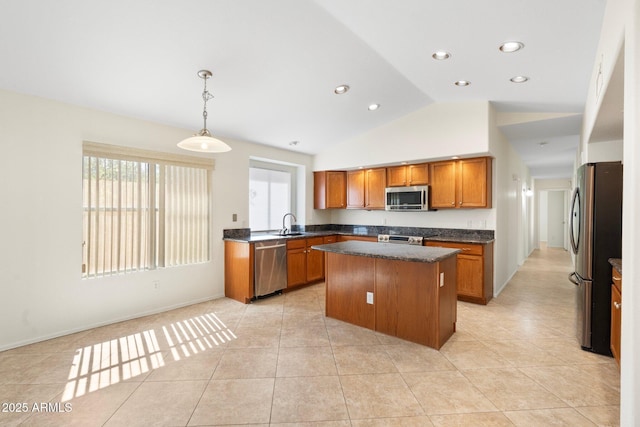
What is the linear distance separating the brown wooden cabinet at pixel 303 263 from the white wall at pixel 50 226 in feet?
6.36

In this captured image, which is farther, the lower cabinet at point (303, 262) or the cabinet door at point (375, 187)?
the cabinet door at point (375, 187)

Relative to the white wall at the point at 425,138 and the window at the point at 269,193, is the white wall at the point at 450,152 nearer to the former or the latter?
the white wall at the point at 425,138

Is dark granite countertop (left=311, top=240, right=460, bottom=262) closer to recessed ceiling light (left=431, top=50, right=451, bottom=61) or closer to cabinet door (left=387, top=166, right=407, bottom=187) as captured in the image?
recessed ceiling light (left=431, top=50, right=451, bottom=61)

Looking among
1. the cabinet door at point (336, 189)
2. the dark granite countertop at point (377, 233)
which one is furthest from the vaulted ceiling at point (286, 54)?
the cabinet door at point (336, 189)

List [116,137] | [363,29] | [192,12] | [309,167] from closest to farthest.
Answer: [192,12] → [363,29] → [116,137] → [309,167]

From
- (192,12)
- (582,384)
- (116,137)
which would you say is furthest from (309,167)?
(582,384)

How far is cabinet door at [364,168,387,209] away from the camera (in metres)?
5.38

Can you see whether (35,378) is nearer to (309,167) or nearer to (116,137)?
(116,137)

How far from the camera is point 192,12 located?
212cm

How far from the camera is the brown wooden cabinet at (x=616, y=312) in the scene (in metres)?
2.31

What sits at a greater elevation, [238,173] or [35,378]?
[238,173]

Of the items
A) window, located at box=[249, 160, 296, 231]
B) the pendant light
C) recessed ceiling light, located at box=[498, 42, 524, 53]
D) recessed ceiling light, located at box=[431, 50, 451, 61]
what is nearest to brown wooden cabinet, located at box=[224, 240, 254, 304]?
window, located at box=[249, 160, 296, 231]

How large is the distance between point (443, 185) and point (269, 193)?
3.09 metres

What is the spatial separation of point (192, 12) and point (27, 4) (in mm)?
1011
